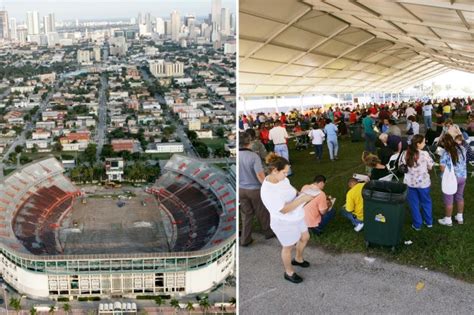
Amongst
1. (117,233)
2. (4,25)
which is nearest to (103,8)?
(4,25)

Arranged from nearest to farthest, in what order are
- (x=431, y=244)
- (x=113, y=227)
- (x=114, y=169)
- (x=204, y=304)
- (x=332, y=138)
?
1. (x=431, y=244)
2. (x=332, y=138)
3. (x=204, y=304)
4. (x=114, y=169)
5. (x=113, y=227)

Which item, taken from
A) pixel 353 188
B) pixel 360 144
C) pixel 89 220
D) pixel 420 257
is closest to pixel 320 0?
pixel 360 144

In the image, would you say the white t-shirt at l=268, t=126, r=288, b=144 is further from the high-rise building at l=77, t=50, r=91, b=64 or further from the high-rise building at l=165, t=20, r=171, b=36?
the high-rise building at l=77, t=50, r=91, b=64

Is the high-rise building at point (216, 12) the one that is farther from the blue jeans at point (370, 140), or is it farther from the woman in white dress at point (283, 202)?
the woman in white dress at point (283, 202)

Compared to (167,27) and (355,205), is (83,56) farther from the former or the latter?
(355,205)

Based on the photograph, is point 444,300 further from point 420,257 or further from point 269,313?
point 269,313

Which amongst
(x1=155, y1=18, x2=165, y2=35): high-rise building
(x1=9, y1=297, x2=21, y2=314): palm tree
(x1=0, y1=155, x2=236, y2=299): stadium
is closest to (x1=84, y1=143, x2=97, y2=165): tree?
(x1=0, y1=155, x2=236, y2=299): stadium
